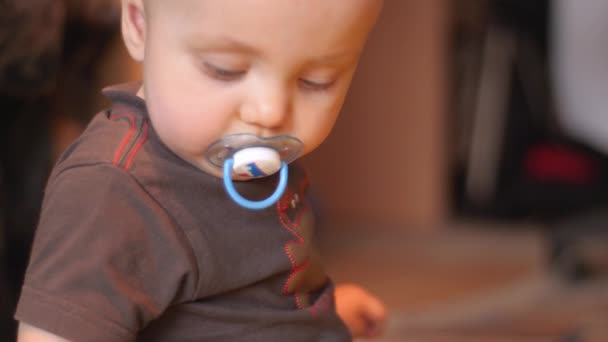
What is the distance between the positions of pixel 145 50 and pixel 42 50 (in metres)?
0.47

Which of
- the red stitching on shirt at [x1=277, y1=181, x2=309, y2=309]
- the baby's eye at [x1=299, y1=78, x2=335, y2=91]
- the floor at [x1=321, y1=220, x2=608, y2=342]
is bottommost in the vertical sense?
the floor at [x1=321, y1=220, x2=608, y2=342]

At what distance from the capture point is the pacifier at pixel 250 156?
51 cm

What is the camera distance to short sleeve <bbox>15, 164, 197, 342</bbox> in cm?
48

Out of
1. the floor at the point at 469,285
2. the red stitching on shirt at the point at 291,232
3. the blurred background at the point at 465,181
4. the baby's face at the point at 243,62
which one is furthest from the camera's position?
the blurred background at the point at 465,181

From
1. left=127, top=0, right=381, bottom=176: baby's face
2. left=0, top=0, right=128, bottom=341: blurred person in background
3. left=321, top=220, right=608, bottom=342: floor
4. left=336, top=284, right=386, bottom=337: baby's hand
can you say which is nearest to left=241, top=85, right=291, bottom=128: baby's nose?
left=127, top=0, right=381, bottom=176: baby's face

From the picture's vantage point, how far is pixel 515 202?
2254 millimetres

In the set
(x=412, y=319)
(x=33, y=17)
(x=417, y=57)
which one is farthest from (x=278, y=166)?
(x=417, y=57)

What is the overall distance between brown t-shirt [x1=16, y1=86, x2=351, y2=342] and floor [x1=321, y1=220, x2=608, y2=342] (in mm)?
945

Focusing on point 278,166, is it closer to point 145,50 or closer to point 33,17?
point 145,50

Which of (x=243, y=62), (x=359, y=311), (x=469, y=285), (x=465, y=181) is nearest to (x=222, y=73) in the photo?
(x=243, y=62)

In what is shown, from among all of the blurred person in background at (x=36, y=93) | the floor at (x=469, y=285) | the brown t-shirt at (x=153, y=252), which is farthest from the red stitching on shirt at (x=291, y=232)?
the floor at (x=469, y=285)

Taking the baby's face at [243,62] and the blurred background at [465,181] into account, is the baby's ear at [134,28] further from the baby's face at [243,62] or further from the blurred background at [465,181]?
the blurred background at [465,181]

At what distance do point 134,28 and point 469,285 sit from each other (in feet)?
4.83

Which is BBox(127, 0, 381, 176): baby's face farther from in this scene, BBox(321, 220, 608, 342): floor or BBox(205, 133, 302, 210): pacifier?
BBox(321, 220, 608, 342): floor
